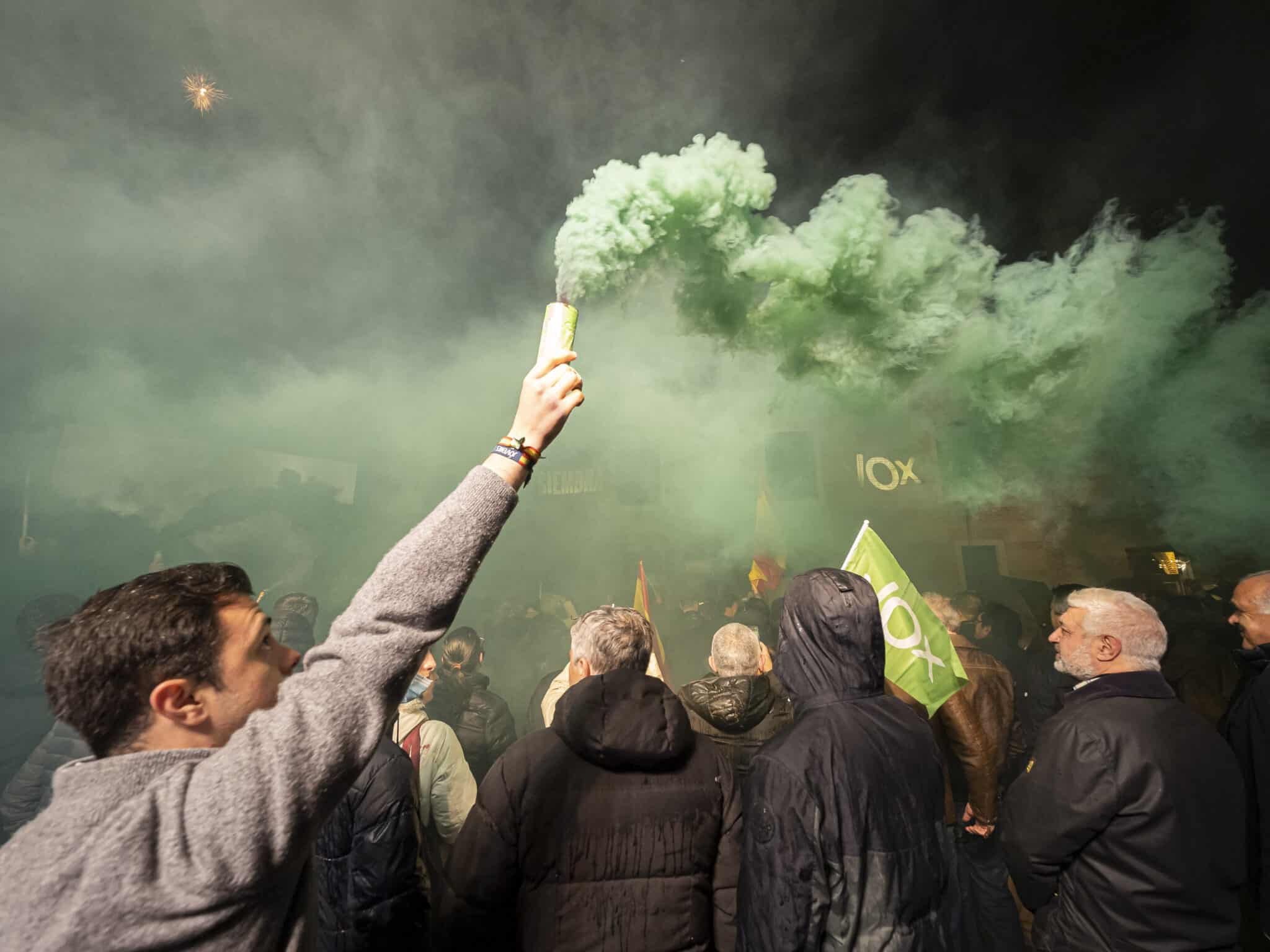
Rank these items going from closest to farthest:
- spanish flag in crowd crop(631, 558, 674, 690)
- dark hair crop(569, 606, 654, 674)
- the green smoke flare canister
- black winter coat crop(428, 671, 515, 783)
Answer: the green smoke flare canister < dark hair crop(569, 606, 654, 674) < black winter coat crop(428, 671, 515, 783) < spanish flag in crowd crop(631, 558, 674, 690)

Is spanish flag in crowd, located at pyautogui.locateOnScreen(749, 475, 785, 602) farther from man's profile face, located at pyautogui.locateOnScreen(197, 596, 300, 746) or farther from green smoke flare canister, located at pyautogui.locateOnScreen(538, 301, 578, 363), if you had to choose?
man's profile face, located at pyautogui.locateOnScreen(197, 596, 300, 746)

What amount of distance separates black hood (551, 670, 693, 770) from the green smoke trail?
655cm

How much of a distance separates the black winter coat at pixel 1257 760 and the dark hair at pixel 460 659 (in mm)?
3904

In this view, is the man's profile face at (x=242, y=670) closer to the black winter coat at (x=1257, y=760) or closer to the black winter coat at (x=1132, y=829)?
the black winter coat at (x=1132, y=829)

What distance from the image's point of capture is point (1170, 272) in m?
8.62

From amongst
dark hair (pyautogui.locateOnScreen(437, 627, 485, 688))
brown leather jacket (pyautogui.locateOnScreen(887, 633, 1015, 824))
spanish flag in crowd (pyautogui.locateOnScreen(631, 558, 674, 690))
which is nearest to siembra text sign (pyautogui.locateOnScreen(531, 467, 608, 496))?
spanish flag in crowd (pyautogui.locateOnScreen(631, 558, 674, 690))

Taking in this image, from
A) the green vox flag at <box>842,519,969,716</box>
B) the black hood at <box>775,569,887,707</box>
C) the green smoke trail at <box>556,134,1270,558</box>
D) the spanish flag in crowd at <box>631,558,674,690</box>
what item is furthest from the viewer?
the green smoke trail at <box>556,134,1270,558</box>

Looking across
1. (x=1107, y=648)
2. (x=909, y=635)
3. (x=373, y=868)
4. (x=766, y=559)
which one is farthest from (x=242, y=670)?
(x=766, y=559)

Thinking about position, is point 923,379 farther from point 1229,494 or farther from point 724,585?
point 724,585

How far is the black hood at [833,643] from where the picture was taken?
179 centimetres

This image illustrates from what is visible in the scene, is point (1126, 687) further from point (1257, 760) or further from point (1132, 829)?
point (1257, 760)

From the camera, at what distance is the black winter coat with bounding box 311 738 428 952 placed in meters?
2.08

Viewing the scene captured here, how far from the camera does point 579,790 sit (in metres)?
1.59

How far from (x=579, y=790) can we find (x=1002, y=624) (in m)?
4.61
